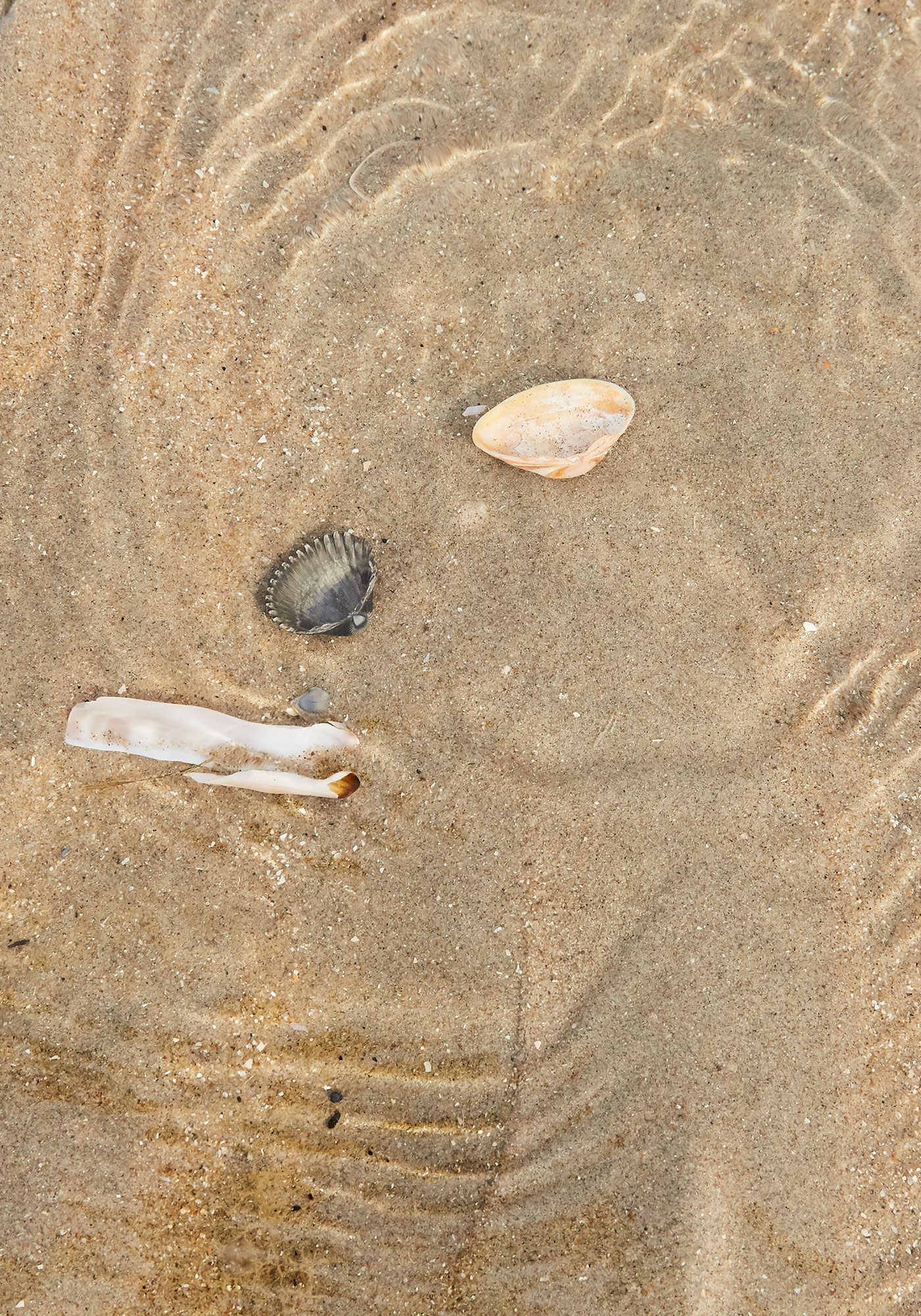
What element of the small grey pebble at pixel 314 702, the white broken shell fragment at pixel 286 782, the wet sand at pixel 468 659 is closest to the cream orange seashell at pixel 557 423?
the wet sand at pixel 468 659

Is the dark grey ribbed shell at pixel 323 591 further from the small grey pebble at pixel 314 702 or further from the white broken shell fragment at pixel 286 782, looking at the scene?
the white broken shell fragment at pixel 286 782

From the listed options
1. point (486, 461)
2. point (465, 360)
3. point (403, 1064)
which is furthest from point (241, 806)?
point (465, 360)

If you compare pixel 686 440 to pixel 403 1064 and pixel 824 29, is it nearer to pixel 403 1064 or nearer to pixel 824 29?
pixel 824 29

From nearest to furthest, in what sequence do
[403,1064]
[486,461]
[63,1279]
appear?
[63,1279]
[403,1064]
[486,461]

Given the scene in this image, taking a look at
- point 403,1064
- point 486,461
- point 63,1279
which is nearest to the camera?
point 63,1279

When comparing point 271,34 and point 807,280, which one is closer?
point 271,34

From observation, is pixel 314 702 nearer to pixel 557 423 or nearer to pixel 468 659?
pixel 468 659

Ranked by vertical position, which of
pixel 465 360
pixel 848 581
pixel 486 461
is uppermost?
pixel 465 360
